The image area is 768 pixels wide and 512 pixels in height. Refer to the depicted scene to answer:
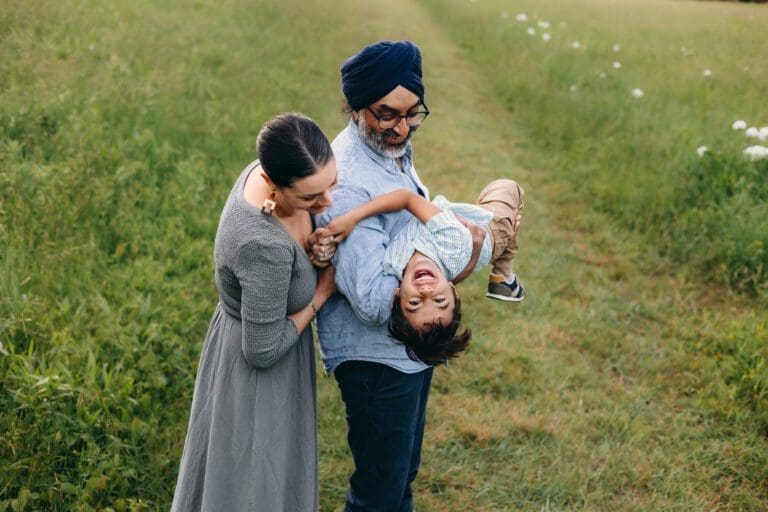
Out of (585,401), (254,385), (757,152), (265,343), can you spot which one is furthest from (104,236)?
(757,152)

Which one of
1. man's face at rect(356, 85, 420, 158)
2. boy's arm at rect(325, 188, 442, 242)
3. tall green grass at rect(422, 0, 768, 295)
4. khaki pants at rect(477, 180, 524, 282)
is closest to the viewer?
boy's arm at rect(325, 188, 442, 242)

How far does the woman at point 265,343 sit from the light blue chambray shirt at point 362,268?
4.3 inches

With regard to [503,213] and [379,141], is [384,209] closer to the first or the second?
[379,141]

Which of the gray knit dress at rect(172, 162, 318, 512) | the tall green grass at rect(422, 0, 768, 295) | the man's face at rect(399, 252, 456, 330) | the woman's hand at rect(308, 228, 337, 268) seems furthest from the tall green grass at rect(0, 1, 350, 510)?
the tall green grass at rect(422, 0, 768, 295)

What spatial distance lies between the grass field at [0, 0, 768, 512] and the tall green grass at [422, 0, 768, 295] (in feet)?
0.13

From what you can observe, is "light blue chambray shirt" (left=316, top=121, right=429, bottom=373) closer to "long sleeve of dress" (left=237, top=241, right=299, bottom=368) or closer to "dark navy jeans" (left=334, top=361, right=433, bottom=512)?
"dark navy jeans" (left=334, top=361, right=433, bottom=512)

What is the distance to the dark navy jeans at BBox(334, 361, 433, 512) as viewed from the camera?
266 cm

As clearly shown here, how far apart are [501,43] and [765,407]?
37.2ft

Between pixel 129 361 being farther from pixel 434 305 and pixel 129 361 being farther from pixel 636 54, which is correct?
pixel 636 54

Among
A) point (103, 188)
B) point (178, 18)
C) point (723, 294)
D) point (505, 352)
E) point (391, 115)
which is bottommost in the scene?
point (505, 352)

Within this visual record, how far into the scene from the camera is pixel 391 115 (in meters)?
2.51

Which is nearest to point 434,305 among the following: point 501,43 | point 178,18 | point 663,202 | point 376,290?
point 376,290

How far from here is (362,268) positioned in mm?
2389

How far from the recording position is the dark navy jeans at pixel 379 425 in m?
2.66
